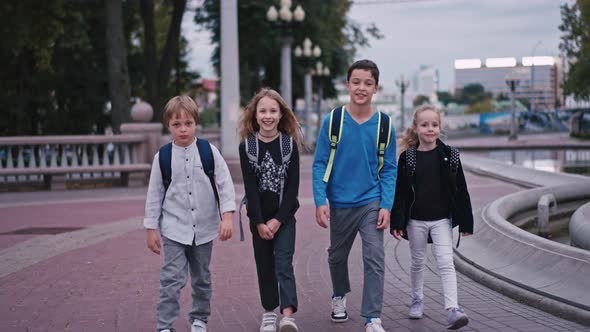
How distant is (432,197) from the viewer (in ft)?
17.0

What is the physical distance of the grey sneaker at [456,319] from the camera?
4895mm

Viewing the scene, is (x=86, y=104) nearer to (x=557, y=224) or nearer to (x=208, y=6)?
(x=208, y=6)

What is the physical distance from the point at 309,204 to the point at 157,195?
336 inches

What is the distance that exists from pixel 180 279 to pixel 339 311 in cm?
126

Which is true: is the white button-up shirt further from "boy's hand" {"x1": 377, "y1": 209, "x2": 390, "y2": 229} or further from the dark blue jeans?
"boy's hand" {"x1": 377, "y1": 209, "x2": 390, "y2": 229}

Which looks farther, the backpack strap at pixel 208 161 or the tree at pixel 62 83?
the tree at pixel 62 83

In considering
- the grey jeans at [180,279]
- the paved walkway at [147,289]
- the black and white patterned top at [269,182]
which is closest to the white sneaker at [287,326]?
the paved walkway at [147,289]

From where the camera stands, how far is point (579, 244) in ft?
23.9

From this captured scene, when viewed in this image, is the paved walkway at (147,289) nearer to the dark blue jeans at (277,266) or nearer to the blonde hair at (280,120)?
the dark blue jeans at (277,266)

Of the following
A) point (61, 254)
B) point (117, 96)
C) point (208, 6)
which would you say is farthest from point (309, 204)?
point (208, 6)

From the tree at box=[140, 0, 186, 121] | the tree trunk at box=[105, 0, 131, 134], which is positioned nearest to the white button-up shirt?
the tree trunk at box=[105, 0, 131, 134]

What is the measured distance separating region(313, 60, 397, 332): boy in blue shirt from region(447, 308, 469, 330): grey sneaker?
0.49 m

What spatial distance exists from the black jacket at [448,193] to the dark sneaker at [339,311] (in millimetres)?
663

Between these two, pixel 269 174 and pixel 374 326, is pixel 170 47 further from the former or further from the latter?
pixel 374 326
